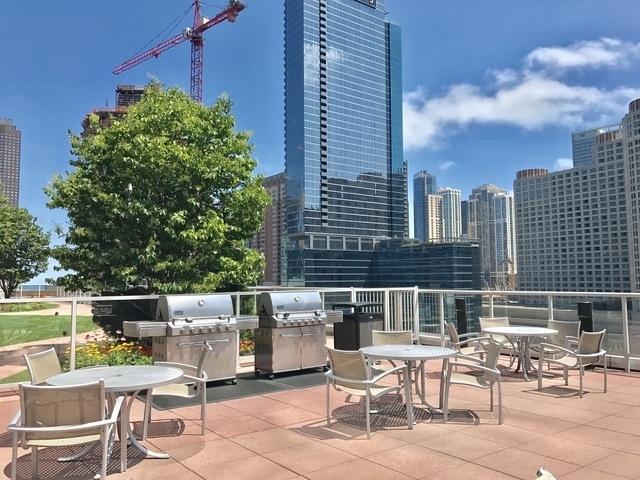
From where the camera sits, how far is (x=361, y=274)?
10094 cm

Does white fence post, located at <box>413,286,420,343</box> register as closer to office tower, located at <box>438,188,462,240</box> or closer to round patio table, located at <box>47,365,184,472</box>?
round patio table, located at <box>47,365,184,472</box>

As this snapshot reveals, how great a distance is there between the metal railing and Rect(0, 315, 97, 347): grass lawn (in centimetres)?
2

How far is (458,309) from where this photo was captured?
950cm

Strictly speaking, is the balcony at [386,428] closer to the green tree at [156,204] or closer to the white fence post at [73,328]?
the white fence post at [73,328]

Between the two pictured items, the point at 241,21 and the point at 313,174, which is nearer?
the point at 241,21

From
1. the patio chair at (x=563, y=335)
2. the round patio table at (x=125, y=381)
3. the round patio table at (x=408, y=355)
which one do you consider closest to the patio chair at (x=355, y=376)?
the round patio table at (x=408, y=355)

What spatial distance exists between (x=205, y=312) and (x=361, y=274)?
94.9 meters

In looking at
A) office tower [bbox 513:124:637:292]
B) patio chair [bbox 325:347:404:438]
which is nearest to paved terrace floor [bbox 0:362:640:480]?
patio chair [bbox 325:347:404:438]

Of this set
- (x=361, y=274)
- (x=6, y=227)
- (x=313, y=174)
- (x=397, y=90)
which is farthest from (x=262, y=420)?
(x=397, y=90)

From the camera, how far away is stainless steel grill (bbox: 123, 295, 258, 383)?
20.6 feet

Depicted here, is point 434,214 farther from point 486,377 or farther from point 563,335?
point 486,377

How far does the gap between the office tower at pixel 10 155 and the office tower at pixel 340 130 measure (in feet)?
160

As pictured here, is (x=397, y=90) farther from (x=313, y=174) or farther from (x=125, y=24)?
(x=125, y=24)

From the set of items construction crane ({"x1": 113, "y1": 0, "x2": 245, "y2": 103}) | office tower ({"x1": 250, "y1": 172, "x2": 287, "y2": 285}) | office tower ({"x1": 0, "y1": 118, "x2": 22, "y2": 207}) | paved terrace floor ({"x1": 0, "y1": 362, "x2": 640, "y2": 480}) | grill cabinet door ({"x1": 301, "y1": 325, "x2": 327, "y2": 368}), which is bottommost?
paved terrace floor ({"x1": 0, "y1": 362, "x2": 640, "y2": 480})
